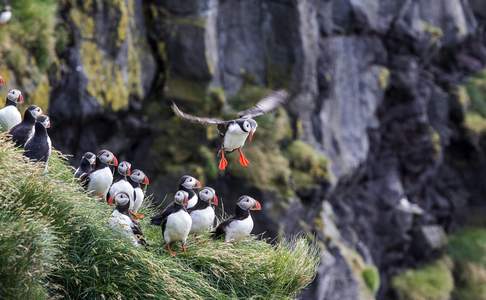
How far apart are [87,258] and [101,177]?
1327 mm

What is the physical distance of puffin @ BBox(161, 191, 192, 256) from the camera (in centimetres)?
813

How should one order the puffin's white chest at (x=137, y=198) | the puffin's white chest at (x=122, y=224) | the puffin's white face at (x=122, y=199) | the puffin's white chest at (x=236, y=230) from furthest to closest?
the puffin's white chest at (x=137, y=198)
the puffin's white chest at (x=236, y=230)
the puffin's white face at (x=122, y=199)
the puffin's white chest at (x=122, y=224)

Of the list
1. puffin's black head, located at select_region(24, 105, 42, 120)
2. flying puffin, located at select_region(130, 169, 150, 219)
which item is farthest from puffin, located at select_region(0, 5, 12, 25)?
puffin's black head, located at select_region(24, 105, 42, 120)

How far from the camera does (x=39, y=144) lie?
8188mm

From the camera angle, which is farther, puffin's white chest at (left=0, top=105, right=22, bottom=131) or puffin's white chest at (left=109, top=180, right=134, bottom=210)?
puffin's white chest at (left=0, top=105, right=22, bottom=131)

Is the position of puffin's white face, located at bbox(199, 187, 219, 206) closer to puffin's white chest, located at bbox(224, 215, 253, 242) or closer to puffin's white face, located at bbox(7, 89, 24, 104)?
puffin's white chest, located at bbox(224, 215, 253, 242)

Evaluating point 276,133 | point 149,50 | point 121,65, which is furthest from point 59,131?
point 276,133

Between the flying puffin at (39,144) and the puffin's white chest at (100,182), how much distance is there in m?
0.60

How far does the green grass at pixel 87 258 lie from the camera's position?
6.78 m

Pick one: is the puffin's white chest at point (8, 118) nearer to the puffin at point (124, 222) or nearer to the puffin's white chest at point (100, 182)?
the puffin's white chest at point (100, 182)

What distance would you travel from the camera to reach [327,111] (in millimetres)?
20516

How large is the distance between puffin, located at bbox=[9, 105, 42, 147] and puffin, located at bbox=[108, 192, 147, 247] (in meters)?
1.00

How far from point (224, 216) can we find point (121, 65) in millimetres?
5339

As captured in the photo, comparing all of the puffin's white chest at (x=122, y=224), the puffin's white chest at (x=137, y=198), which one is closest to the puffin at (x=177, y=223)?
the puffin's white chest at (x=122, y=224)
